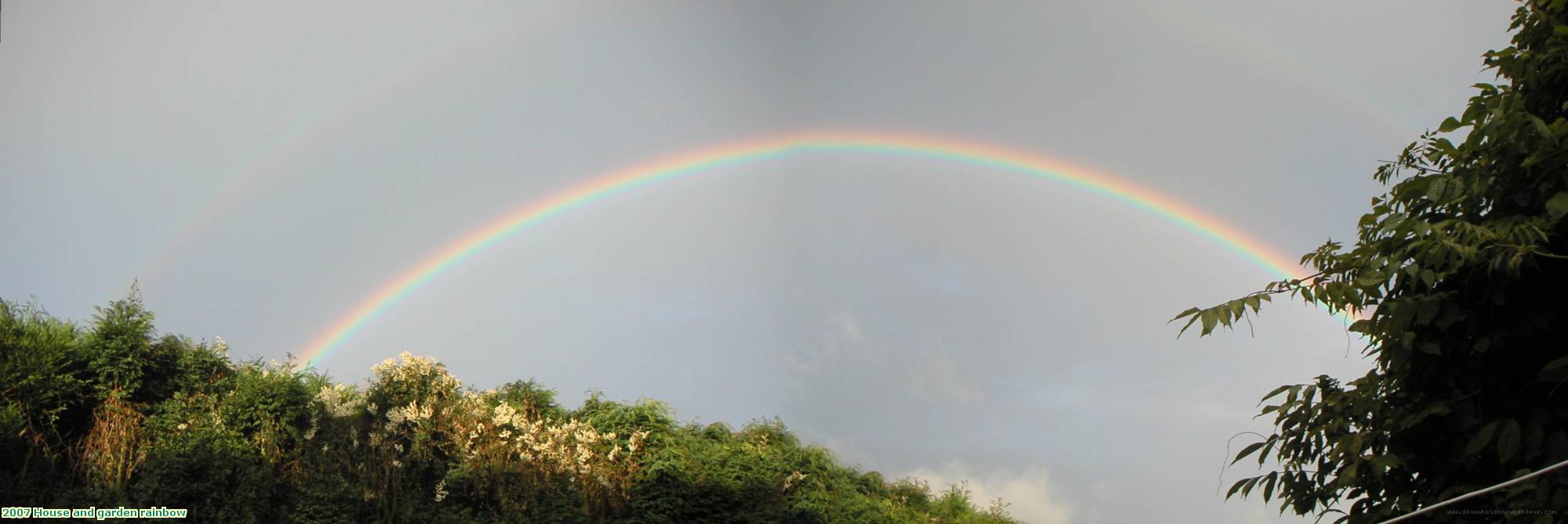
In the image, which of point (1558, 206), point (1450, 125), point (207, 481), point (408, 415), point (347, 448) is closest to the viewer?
point (1558, 206)

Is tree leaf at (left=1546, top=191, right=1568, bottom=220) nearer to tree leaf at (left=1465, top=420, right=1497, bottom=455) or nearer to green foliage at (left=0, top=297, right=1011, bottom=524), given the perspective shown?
tree leaf at (left=1465, top=420, right=1497, bottom=455)

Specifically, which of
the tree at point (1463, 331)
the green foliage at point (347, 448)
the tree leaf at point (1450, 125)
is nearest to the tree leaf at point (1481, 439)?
the tree at point (1463, 331)

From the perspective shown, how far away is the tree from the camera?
142 inches

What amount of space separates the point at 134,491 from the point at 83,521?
1.45 feet

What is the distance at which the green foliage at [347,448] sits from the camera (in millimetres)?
7586

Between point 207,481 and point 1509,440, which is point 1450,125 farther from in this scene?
point 207,481

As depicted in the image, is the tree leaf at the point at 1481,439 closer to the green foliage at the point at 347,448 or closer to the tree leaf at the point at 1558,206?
the tree leaf at the point at 1558,206

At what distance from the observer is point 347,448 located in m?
8.88

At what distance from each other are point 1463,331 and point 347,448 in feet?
27.6

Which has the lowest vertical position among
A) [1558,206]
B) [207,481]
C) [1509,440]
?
[1509,440]

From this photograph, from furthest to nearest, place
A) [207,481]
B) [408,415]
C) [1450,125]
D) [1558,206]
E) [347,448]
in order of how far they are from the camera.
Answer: [408,415]
[347,448]
[207,481]
[1450,125]
[1558,206]

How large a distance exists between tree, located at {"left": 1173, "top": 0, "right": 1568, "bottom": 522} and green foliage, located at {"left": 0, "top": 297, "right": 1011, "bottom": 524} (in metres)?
6.25

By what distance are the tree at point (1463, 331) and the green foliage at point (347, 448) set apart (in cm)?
625

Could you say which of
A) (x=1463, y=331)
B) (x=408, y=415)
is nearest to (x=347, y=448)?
(x=408, y=415)
